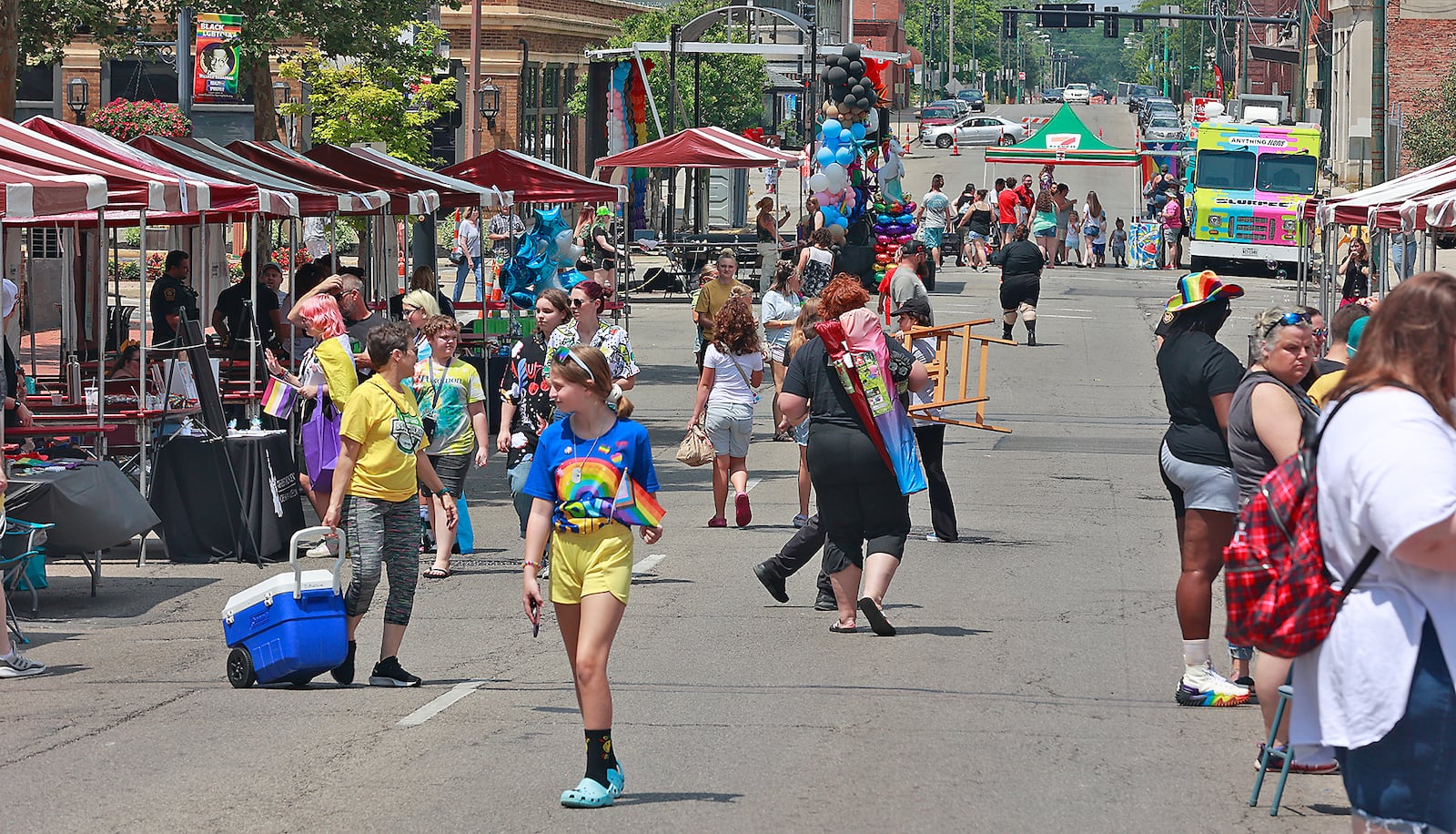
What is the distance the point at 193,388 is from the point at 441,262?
99.9ft

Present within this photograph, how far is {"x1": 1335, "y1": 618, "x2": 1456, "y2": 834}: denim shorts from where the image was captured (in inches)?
154

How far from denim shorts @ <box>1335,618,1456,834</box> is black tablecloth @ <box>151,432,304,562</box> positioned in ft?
29.9

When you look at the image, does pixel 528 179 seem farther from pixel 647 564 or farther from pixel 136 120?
pixel 136 120

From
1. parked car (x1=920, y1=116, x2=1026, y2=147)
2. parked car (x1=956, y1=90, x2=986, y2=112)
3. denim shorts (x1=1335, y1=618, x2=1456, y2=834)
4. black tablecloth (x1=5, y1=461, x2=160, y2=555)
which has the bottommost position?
black tablecloth (x1=5, y1=461, x2=160, y2=555)

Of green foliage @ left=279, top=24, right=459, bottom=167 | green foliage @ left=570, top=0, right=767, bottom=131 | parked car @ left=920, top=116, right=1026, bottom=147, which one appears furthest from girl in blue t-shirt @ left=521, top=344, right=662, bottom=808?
parked car @ left=920, top=116, right=1026, bottom=147

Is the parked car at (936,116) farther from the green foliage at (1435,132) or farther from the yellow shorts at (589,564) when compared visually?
the yellow shorts at (589,564)

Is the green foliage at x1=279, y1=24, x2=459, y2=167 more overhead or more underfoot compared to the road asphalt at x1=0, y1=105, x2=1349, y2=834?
more overhead

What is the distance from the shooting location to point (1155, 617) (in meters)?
10.1

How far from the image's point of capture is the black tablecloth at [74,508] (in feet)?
34.0

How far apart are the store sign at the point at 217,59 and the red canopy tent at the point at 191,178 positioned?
563 cm

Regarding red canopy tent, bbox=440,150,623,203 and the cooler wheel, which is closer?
the cooler wheel

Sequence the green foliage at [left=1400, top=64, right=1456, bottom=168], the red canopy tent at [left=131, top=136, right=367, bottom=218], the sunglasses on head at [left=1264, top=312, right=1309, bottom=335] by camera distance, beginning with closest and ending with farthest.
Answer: the sunglasses on head at [left=1264, top=312, right=1309, bottom=335] → the red canopy tent at [left=131, top=136, right=367, bottom=218] → the green foliage at [left=1400, top=64, right=1456, bottom=168]

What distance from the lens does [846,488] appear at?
918 cm

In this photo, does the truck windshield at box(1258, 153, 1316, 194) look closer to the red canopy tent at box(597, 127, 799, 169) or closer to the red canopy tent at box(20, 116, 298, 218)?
the red canopy tent at box(597, 127, 799, 169)
